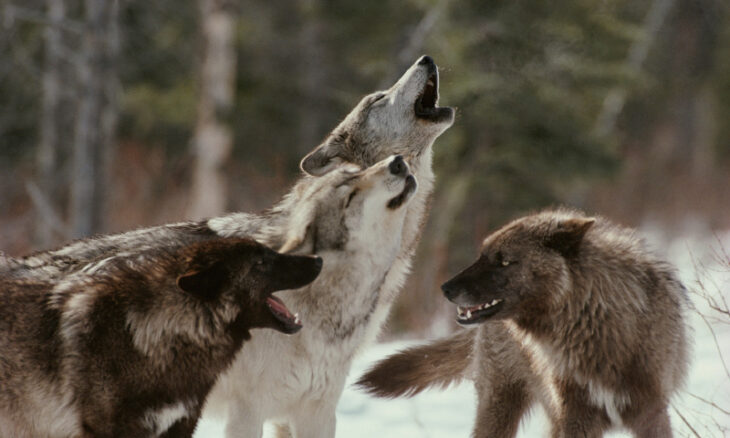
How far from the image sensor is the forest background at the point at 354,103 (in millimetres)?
11602

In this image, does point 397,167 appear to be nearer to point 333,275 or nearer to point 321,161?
point 333,275

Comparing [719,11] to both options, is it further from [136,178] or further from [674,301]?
[674,301]

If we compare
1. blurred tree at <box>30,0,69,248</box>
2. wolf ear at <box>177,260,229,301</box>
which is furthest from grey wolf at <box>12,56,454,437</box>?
blurred tree at <box>30,0,69,248</box>

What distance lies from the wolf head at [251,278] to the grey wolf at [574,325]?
0.87 m

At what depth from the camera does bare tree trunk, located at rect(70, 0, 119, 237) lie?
1134cm

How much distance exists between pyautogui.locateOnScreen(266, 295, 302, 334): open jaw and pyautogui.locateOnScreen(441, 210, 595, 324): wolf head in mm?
833

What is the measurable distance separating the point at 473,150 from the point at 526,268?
25.5 feet

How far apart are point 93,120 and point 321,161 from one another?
7047 millimetres

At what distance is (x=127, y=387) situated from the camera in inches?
161

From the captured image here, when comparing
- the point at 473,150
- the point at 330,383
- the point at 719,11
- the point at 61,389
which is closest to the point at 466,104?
the point at 473,150

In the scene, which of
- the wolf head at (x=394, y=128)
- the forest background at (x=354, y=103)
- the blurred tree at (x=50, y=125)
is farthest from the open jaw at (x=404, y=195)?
the blurred tree at (x=50, y=125)

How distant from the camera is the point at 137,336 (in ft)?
13.7

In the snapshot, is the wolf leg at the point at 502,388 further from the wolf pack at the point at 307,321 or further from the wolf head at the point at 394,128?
the wolf head at the point at 394,128

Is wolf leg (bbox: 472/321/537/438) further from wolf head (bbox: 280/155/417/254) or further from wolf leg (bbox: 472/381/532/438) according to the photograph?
wolf head (bbox: 280/155/417/254)
